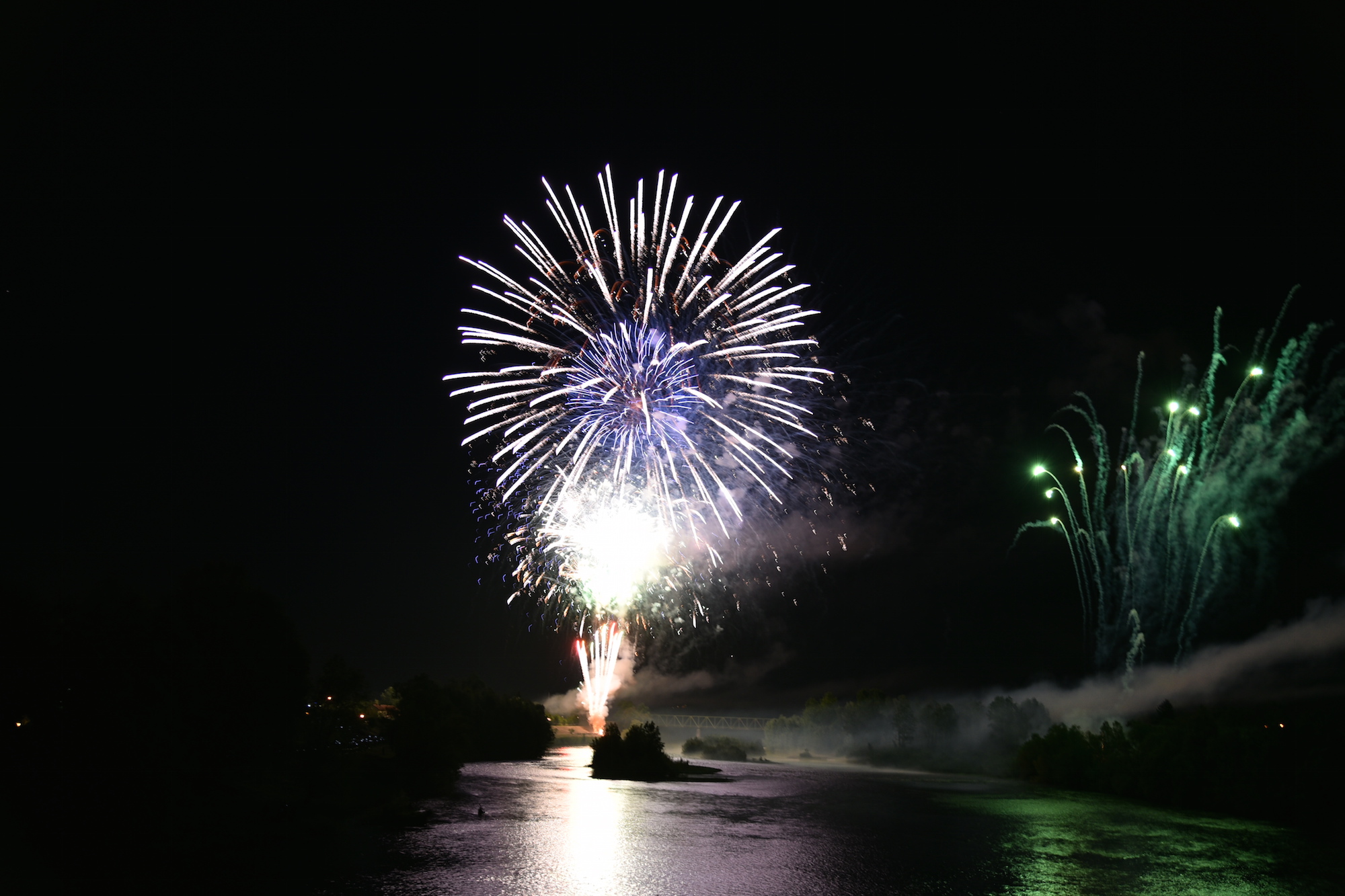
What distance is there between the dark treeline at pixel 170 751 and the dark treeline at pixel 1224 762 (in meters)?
57.9

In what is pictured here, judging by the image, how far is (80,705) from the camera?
3750cm

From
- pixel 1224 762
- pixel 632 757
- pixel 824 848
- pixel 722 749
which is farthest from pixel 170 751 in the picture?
pixel 722 749

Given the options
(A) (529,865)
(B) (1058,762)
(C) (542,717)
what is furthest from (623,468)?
(C) (542,717)

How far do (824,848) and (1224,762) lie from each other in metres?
39.6

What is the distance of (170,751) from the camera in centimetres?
3706

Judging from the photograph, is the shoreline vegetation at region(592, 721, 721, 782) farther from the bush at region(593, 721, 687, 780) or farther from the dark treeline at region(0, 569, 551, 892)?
the dark treeline at region(0, 569, 551, 892)

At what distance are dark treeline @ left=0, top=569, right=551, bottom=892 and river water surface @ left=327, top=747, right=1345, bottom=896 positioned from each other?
5.96 m

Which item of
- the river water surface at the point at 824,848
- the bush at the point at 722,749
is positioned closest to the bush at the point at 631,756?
the river water surface at the point at 824,848

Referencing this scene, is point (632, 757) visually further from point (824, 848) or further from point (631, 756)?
point (824, 848)

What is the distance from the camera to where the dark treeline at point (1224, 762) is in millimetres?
54625

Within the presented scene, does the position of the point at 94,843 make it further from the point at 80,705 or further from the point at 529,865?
the point at 529,865

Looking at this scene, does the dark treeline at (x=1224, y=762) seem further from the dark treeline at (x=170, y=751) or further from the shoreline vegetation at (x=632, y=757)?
the dark treeline at (x=170, y=751)

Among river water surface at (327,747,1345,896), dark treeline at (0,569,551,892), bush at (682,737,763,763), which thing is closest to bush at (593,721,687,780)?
river water surface at (327,747,1345,896)

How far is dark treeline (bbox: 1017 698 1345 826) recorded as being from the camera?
54.6 meters
